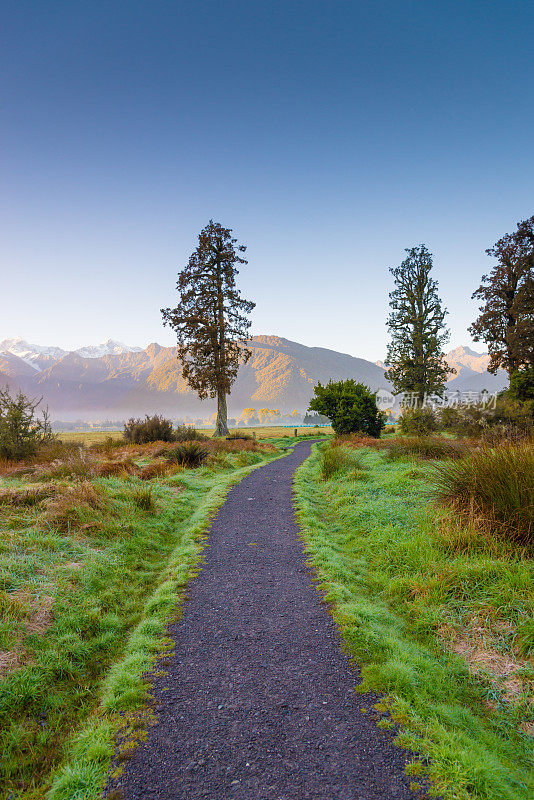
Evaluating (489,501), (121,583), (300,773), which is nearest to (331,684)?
(300,773)

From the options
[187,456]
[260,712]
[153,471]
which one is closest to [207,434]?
[187,456]

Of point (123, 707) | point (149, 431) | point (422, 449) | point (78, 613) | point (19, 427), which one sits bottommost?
point (123, 707)

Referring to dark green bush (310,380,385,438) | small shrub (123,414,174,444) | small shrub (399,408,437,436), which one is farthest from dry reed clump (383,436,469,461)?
small shrub (123,414,174,444)

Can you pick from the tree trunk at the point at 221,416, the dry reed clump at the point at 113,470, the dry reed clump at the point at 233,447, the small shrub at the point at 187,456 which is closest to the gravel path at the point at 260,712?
the dry reed clump at the point at 113,470

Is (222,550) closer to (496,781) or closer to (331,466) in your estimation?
(496,781)

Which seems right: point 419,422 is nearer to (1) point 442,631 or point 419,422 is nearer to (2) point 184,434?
(2) point 184,434

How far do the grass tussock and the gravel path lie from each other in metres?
3.09

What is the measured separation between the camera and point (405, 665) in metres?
3.69

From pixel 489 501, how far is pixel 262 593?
13.3 feet

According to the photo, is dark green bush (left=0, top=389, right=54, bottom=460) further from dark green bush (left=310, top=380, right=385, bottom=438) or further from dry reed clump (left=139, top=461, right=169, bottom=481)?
dark green bush (left=310, top=380, right=385, bottom=438)

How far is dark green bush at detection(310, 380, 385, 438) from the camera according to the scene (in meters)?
25.8

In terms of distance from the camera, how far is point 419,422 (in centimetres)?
2434

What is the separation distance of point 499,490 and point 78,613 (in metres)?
6.56

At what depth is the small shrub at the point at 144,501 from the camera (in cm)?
887
